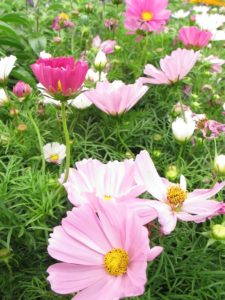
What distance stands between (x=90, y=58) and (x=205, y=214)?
807mm

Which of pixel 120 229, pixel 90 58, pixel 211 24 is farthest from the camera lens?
pixel 211 24

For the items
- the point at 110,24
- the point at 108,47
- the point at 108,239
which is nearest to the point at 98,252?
the point at 108,239

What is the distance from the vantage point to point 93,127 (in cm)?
94

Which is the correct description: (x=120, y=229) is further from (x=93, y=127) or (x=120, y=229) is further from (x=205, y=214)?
(x=93, y=127)

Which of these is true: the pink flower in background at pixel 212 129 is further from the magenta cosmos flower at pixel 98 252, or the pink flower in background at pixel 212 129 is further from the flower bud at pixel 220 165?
the magenta cosmos flower at pixel 98 252

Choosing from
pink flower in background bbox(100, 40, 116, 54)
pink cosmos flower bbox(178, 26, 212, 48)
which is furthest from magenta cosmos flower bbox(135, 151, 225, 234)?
pink flower in background bbox(100, 40, 116, 54)

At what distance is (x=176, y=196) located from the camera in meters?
0.57

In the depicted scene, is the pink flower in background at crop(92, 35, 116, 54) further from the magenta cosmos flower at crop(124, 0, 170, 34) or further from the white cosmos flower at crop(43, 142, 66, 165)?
the white cosmos flower at crop(43, 142, 66, 165)

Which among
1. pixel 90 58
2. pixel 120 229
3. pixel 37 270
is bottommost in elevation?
pixel 37 270

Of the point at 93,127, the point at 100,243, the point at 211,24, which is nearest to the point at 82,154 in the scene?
the point at 93,127

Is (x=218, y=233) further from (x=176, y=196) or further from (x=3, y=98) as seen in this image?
(x=3, y=98)

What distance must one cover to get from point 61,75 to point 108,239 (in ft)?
0.74

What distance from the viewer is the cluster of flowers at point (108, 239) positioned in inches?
18.0

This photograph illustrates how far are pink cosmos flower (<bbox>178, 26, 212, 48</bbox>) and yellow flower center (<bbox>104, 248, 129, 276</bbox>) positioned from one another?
0.71 metres
